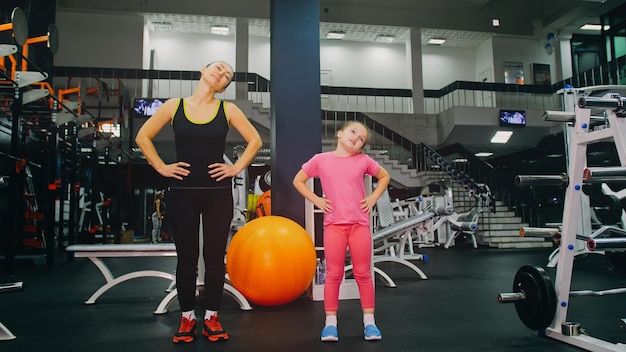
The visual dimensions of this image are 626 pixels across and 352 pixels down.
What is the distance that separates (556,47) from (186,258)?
16.1 meters

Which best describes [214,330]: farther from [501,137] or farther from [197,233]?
[501,137]

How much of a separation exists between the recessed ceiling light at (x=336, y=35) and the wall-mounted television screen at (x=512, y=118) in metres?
5.61

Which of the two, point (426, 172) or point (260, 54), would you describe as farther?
point (260, 54)

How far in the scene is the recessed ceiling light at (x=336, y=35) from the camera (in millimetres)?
14367

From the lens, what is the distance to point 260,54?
14852 millimetres

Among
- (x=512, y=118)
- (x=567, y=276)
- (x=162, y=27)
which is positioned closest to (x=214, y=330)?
(x=567, y=276)

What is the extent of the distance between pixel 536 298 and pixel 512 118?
37.9ft

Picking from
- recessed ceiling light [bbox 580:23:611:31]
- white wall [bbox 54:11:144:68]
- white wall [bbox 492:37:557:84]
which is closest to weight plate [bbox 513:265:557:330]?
white wall [bbox 54:11:144:68]

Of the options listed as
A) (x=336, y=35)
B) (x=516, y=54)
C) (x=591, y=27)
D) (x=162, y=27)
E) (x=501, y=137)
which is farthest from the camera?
(x=516, y=54)

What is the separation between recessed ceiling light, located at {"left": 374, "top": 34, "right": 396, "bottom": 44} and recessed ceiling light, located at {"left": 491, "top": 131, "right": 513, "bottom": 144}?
15.7ft

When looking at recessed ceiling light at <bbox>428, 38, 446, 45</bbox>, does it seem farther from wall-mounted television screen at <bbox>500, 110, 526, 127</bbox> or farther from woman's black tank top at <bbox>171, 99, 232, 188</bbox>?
woman's black tank top at <bbox>171, 99, 232, 188</bbox>

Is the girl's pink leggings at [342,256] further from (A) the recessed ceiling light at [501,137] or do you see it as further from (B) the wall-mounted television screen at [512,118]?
(A) the recessed ceiling light at [501,137]

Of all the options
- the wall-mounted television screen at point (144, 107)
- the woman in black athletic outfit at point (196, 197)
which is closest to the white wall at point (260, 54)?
the wall-mounted television screen at point (144, 107)

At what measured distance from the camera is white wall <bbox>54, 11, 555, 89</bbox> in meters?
12.3
